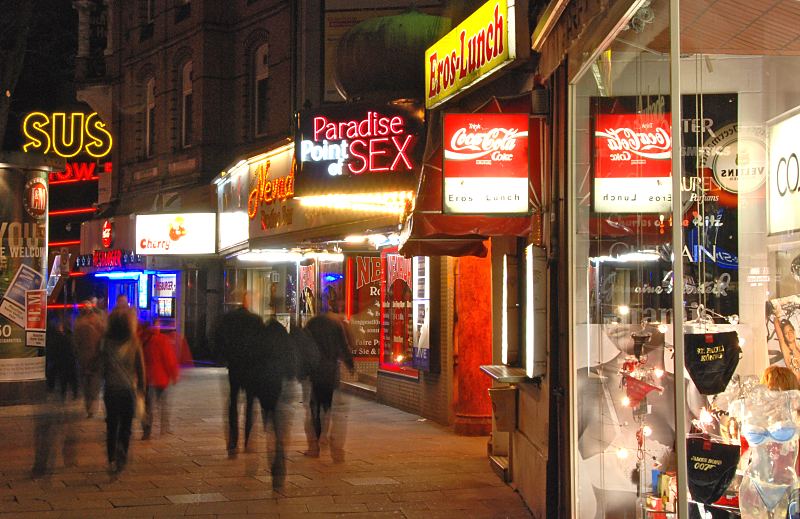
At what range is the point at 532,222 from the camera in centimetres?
948

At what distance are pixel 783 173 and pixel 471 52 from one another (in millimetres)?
5751

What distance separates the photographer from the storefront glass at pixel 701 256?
555 centimetres

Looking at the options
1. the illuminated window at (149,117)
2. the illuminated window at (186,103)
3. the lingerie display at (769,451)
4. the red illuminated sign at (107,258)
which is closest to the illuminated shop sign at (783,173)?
the lingerie display at (769,451)

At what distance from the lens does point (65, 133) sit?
1359 inches

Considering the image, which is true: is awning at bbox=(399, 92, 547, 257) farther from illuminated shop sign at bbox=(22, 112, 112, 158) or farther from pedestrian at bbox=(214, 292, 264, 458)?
illuminated shop sign at bbox=(22, 112, 112, 158)

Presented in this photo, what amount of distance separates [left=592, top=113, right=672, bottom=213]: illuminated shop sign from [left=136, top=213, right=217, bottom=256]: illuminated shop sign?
1819 centimetres

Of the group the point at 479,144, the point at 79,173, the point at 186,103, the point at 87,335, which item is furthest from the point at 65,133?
the point at 479,144

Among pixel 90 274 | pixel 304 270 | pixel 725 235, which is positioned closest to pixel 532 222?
pixel 725 235

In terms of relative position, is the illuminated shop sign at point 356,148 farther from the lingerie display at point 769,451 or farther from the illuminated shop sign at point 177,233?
the lingerie display at point 769,451

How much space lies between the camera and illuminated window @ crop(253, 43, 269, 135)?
2523 cm

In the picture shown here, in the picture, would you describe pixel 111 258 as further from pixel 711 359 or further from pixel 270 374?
pixel 711 359

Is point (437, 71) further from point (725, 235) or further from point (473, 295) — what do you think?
point (725, 235)

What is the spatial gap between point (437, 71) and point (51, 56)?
30.0m

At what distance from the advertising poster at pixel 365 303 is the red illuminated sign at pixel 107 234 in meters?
11.3
